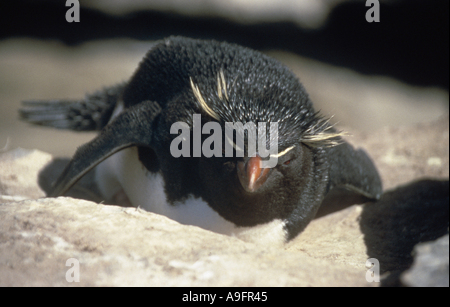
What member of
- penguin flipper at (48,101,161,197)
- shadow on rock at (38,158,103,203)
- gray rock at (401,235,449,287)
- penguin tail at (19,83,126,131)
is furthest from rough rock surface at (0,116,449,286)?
penguin tail at (19,83,126,131)

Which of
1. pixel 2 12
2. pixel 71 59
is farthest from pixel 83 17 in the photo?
pixel 2 12

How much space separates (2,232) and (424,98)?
6.63m

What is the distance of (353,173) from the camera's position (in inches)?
113

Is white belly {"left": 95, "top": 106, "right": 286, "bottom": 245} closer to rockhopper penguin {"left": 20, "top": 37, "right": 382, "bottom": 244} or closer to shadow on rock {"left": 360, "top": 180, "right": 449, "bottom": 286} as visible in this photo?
rockhopper penguin {"left": 20, "top": 37, "right": 382, "bottom": 244}

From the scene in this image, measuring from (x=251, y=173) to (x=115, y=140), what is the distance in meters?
1.03

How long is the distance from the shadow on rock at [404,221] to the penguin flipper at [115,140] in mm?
1481

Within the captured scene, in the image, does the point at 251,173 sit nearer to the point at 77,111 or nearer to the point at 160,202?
the point at 160,202

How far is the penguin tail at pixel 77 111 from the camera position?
3.49 metres

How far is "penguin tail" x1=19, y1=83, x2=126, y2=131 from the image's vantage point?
349 centimetres

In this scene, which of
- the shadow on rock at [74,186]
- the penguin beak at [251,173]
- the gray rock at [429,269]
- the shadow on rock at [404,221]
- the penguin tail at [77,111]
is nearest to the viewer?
the gray rock at [429,269]

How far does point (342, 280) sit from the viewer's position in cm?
161

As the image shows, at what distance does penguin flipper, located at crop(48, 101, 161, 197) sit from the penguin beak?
744mm

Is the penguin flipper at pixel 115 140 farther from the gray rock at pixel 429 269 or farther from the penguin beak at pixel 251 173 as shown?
the gray rock at pixel 429 269

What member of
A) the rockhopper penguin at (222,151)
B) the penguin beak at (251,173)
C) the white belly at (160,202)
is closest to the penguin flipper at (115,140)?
the rockhopper penguin at (222,151)
